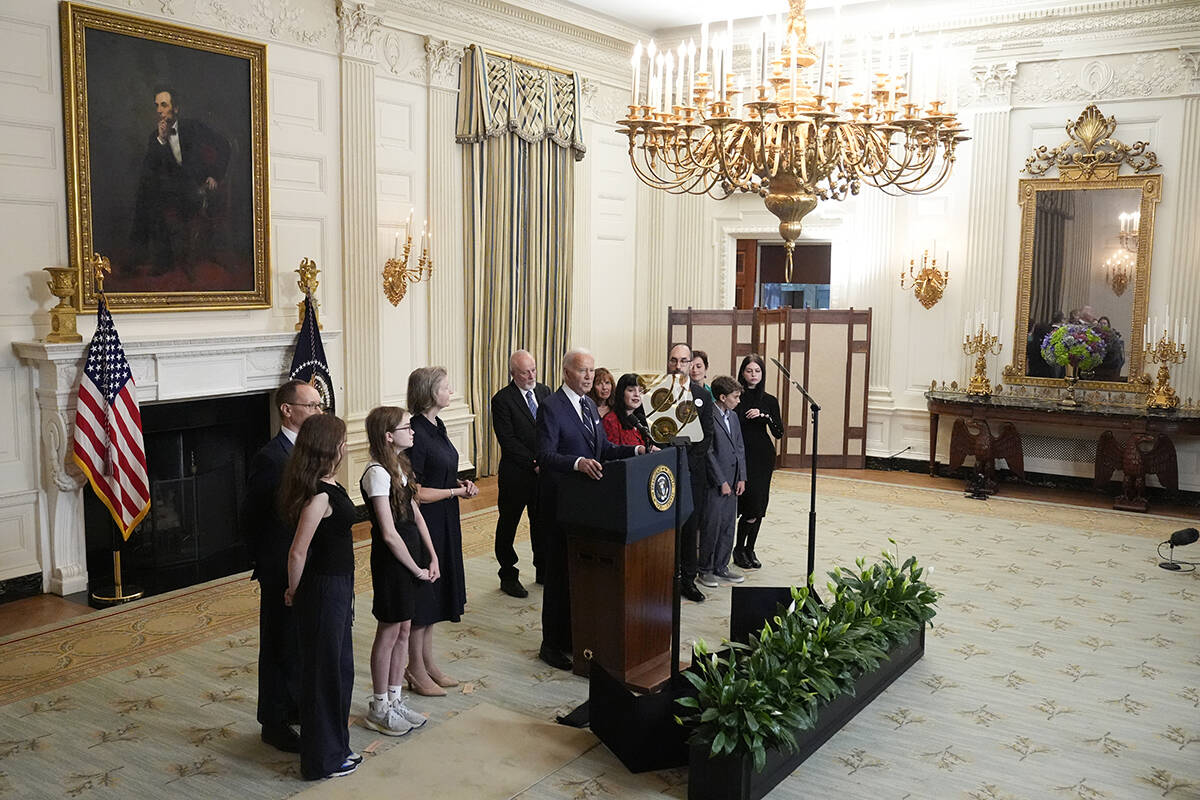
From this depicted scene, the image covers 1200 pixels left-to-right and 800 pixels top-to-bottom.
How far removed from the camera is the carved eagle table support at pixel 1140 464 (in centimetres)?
905

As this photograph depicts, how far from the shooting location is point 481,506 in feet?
29.3

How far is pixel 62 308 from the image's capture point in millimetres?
6148

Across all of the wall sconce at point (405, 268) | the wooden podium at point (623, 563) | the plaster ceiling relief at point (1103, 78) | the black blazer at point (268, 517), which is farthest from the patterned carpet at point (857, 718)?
the plaster ceiling relief at point (1103, 78)

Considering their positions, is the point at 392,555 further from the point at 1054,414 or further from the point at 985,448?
the point at 1054,414

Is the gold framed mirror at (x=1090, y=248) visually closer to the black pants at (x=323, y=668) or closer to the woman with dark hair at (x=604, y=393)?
the woman with dark hair at (x=604, y=393)

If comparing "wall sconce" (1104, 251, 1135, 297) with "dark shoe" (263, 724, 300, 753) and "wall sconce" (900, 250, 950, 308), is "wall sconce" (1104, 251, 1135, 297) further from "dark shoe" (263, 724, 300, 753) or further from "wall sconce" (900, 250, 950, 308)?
"dark shoe" (263, 724, 300, 753)

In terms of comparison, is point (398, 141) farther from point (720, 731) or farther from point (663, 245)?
point (720, 731)

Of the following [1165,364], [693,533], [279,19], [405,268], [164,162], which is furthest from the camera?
[1165,364]

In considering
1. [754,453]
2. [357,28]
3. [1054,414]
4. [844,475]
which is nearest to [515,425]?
[754,453]

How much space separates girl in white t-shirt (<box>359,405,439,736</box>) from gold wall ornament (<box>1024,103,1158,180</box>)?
781 cm

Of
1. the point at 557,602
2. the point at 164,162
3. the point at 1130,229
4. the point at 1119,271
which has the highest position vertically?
the point at 164,162

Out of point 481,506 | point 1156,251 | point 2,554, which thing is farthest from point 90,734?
point 1156,251

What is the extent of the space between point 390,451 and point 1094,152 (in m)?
8.05

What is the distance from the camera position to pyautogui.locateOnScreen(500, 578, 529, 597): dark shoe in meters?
6.50
